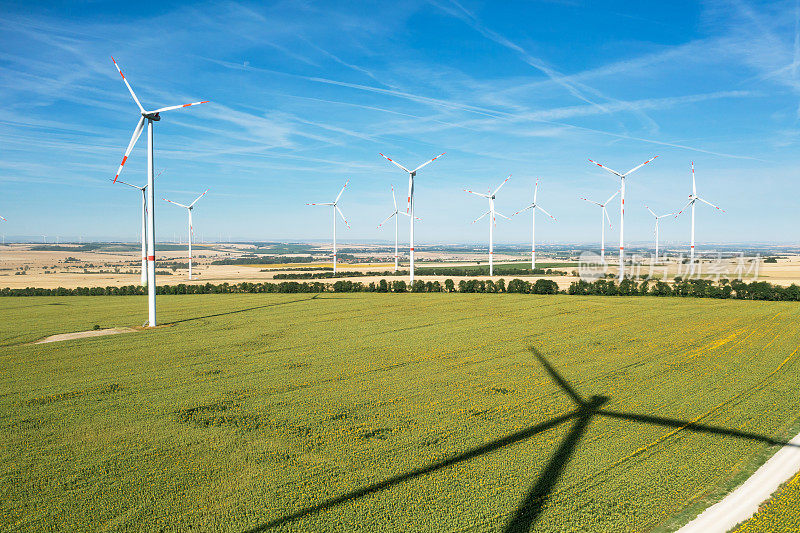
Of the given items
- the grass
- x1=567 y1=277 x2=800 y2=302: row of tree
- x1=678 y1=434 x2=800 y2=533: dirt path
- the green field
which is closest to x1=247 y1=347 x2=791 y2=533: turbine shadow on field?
the green field

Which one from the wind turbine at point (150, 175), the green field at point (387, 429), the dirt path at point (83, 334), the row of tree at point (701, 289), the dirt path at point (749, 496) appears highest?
the wind turbine at point (150, 175)

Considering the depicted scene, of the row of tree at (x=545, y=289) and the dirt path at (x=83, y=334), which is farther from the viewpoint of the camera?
the row of tree at (x=545, y=289)

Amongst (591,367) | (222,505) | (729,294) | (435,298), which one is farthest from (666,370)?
(729,294)

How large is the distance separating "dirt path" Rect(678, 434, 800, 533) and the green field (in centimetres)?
29

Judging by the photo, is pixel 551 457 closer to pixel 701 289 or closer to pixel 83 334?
pixel 83 334

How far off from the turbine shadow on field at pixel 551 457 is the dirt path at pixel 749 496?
4.45 feet

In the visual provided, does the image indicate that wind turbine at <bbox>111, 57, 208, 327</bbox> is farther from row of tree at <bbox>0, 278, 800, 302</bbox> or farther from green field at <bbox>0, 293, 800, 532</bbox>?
row of tree at <bbox>0, 278, 800, 302</bbox>

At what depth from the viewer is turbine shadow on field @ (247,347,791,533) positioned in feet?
32.7

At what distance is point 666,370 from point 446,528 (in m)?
16.7

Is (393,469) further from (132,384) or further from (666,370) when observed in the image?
(666,370)

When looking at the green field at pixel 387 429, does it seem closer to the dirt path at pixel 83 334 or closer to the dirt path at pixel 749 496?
the dirt path at pixel 749 496

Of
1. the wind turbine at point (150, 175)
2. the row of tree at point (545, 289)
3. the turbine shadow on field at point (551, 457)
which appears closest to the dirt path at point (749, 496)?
the turbine shadow on field at point (551, 457)

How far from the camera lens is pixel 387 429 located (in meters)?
14.9

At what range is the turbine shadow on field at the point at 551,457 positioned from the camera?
995cm
